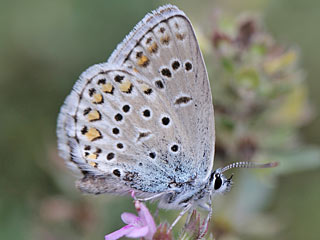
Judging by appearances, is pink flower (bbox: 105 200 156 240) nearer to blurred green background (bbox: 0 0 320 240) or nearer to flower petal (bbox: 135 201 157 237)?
flower petal (bbox: 135 201 157 237)

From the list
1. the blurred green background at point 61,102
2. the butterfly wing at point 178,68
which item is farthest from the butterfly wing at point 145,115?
the blurred green background at point 61,102

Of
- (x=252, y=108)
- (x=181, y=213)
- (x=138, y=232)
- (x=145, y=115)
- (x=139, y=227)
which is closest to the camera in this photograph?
(x=138, y=232)

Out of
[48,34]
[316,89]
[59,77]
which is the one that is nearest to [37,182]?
[59,77]

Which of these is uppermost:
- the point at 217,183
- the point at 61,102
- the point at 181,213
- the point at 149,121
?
the point at 61,102

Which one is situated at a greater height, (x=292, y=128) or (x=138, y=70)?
(x=292, y=128)

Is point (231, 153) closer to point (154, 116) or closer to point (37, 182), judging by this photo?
point (154, 116)

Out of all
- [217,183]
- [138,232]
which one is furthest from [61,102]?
[138,232]

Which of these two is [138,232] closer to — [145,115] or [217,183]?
[217,183]
